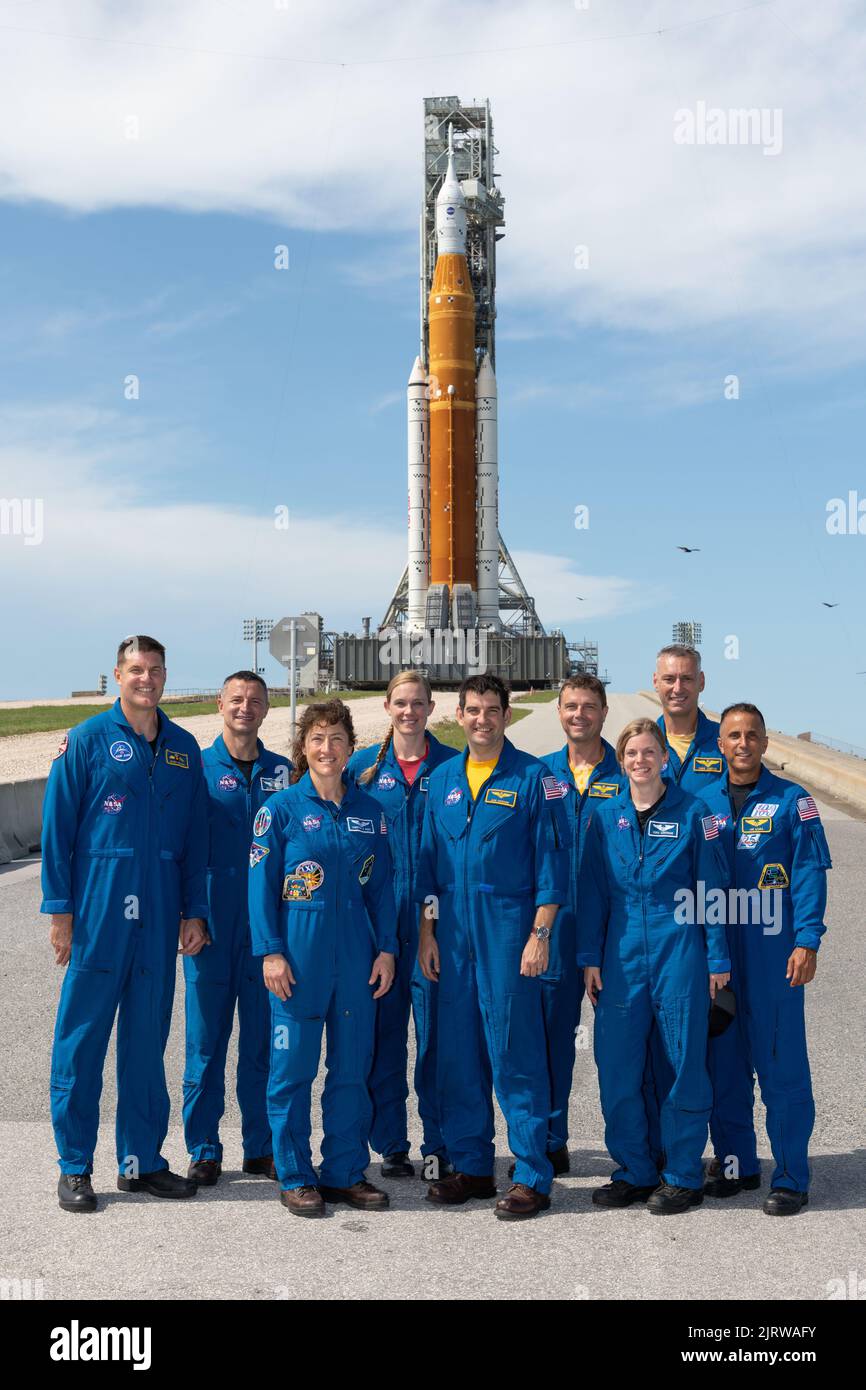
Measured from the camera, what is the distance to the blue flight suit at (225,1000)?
5.64 meters

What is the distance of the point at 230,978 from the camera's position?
5.77 m

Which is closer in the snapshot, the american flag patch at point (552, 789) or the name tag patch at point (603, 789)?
the american flag patch at point (552, 789)

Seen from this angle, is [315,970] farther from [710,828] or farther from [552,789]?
[710,828]

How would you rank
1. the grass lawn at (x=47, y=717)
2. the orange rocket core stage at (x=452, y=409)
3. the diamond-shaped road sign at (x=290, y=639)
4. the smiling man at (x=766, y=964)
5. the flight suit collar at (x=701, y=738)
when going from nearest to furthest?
the smiling man at (x=766, y=964), the flight suit collar at (x=701, y=738), the diamond-shaped road sign at (x=290, y=639), the grass lawn at (x=47, y=717), the orange rocket core stage at (x=452, y=409)

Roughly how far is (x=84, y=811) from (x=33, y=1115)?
6.26 ft

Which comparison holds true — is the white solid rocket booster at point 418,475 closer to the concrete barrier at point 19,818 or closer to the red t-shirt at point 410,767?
the concrete barrier at point 19,818

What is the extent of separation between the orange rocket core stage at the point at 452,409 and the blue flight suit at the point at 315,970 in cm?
4942

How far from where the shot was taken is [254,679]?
5.97 m

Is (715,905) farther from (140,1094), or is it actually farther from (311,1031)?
(140,1094)

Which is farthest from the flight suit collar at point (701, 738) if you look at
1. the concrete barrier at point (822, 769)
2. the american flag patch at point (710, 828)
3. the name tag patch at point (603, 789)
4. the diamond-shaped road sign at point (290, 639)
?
the diamond-shaped road sign at point (290, 639)

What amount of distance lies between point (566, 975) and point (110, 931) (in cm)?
204

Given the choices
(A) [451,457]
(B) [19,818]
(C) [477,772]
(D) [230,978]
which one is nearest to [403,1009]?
(D) [230,978]

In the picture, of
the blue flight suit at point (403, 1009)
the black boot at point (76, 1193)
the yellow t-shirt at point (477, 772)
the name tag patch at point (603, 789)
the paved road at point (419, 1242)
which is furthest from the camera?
the name tag patch at point (603, 789)

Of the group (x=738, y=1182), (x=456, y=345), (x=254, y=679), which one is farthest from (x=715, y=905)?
(x=456, y=345)
